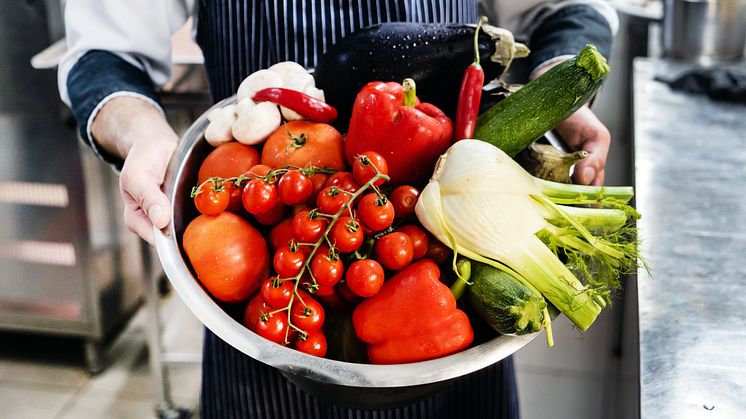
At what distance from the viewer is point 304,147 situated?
2.40 feet

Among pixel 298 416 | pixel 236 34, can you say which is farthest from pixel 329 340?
pixel 236 34

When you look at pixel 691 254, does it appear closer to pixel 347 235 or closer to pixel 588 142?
pixel 588 142

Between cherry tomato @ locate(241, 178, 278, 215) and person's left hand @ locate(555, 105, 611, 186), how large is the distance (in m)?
0.34

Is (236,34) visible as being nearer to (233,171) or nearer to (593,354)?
(233,171)

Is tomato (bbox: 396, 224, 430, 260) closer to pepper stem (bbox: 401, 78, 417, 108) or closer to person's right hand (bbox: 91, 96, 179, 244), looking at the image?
pepper stem (bbox: 401, 78, 417, 108)

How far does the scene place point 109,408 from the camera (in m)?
1.98

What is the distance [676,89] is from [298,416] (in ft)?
4.15

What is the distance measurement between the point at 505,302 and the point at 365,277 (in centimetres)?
12

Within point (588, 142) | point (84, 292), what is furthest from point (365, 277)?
point (84, 292)

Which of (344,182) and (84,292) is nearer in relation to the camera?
(344,182)

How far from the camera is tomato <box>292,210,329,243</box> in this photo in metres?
0.64

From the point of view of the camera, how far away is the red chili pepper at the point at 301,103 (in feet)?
2.46

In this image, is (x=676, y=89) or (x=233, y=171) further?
(x=676, y=89)

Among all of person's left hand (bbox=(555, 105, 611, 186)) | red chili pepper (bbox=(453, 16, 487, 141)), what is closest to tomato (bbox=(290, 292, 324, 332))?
red chili pepper (bbox=(453, 16, 487, 141))
